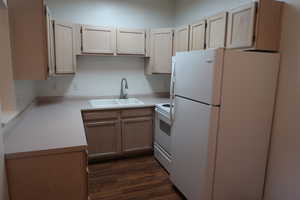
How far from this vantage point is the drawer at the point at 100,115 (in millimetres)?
2730

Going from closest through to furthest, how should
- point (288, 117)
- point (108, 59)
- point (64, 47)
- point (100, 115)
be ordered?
point (288, 117) → point (64, 47) → point (100, 115) → point (108, 59)

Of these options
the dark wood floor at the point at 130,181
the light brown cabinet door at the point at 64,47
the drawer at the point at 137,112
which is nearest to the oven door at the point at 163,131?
the drawer at the point at 137,112

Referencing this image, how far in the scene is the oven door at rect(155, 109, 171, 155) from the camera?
2660 millimetres

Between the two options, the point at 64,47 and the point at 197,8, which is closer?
the point at 64,47

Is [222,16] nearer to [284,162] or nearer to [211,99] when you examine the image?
[211,99]

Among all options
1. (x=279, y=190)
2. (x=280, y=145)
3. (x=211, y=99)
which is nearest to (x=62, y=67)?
(x=211, y=99)

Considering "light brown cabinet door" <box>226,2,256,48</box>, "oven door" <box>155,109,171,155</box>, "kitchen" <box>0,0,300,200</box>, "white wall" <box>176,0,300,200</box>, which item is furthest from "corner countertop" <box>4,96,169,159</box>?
"white wall" <box>176,0,300,200</box>

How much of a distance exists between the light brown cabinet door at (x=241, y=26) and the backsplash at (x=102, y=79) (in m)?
1.82

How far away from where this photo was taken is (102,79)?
3.35m

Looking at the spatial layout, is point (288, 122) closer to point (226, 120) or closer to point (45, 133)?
point (226, 120)

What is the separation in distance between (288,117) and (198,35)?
1.37m

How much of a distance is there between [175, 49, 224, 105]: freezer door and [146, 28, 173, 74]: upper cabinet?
43.5 inches

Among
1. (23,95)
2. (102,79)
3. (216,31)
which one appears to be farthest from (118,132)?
(216,31)

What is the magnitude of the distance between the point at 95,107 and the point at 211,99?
5.60 feet
